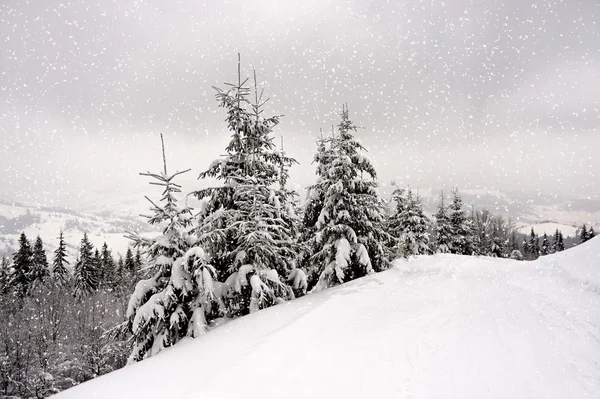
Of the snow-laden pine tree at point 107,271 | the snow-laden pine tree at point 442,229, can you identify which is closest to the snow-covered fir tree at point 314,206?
the snow-laden pine tree at point 442,229

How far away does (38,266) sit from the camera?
4481 centimetres

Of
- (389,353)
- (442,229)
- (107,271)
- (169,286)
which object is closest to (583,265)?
(389,353)

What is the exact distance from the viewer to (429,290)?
1196cm

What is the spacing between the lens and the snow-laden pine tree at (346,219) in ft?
47.2

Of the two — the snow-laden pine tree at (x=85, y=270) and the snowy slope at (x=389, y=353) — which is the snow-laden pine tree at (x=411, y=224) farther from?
the snow-laden pine tree at (x=85, y=270)

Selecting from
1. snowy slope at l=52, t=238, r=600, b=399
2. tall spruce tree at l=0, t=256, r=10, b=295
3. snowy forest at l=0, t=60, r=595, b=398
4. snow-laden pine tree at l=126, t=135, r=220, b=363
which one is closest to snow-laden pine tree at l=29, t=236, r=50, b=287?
tall spruce tree at l=0, t=256, r=10, b=295

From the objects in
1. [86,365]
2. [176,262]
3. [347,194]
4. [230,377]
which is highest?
[347,194]

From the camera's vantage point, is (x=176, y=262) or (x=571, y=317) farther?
(x=176, y=262)

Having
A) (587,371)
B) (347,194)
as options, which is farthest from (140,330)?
(587,371)

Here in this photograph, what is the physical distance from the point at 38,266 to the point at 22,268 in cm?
180

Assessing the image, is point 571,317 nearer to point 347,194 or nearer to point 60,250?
point 347,194

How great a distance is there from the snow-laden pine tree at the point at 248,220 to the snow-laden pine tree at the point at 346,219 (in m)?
2.06

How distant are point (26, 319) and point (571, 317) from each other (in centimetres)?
4501

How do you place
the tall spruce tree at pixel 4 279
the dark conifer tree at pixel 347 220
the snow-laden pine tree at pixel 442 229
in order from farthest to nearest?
1. the tall spruce tree at pixel 4 279
2. the snow-laden pine tree at pixel 442 229
3. the dark conifer tree at pixel 347 220
